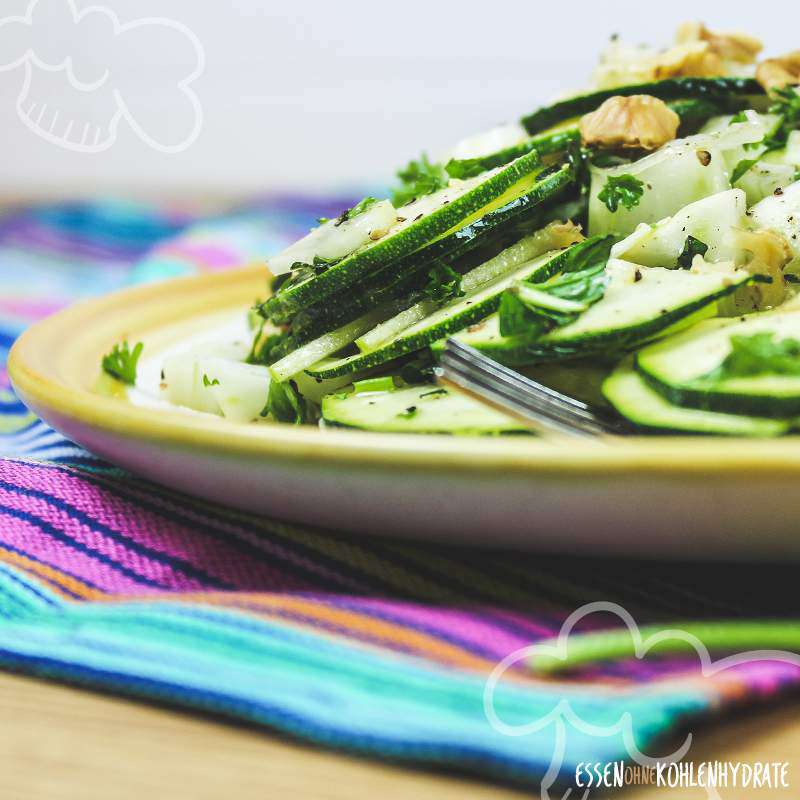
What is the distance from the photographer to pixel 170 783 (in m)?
1.40

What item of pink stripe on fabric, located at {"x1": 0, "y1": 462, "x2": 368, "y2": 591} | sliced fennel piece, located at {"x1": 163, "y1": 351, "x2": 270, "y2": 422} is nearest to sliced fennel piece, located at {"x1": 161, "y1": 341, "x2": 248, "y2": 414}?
sliced fennel piece, located at {"x1": 163, "y1": 351, "x2": 270, "y2": 422}

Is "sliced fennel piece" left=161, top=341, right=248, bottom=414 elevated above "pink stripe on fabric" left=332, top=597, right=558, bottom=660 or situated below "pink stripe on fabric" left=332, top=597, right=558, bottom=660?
above

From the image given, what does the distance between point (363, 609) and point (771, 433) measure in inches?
28.0

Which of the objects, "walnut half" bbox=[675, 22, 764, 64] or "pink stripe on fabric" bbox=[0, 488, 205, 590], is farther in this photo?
"walnut half" bbox=[675, 22, 764, 64]

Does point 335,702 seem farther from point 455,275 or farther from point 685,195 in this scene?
point 685,195

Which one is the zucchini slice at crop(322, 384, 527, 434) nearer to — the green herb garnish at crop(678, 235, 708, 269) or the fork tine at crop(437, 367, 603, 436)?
the fork tine at crop(437, 367, 603, 436)

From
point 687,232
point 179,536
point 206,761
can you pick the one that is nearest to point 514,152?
point 687,232

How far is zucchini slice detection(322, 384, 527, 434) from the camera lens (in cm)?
193

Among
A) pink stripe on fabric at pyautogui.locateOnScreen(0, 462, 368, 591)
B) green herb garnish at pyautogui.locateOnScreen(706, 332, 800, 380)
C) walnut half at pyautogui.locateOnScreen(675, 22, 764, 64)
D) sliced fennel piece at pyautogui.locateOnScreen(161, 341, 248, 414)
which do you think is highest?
walnut half at pyautogui.locateOnScreen(675, 22, 764, 64)

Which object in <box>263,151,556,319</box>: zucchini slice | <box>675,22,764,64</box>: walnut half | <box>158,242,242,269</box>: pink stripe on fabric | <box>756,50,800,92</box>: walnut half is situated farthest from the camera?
<box>158,242,242,269</box>: pink stripe on fabric

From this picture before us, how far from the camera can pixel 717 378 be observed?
180cm

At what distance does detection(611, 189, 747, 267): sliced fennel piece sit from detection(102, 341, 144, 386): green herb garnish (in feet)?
4.84

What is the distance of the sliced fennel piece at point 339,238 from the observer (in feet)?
8.42

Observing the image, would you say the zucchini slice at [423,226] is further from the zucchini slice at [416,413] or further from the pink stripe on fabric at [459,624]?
the pink stripe on fabric at [459,624]
